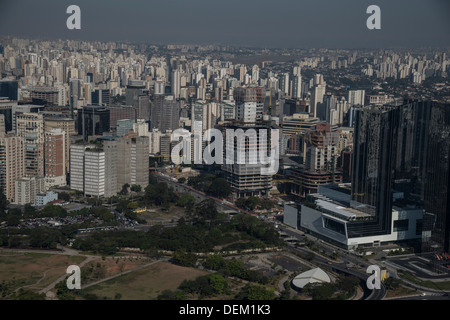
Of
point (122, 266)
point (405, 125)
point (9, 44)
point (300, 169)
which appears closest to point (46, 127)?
point (9, 44)

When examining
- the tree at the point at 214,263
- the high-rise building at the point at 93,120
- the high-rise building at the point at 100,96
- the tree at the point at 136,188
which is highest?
the high-rise building at the point at 100,96

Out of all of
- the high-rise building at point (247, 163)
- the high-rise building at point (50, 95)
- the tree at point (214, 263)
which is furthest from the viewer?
the high-rise building at point (50, 95)

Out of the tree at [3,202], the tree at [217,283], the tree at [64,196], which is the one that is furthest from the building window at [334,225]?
the tree at [3,202]

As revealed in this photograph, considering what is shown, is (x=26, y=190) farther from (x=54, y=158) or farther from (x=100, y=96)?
(x=100, y=96)

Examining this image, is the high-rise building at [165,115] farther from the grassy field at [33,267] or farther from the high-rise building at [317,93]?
the grassy field at [33,267]

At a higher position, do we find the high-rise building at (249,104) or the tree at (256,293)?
the high-rise building at (249,104)

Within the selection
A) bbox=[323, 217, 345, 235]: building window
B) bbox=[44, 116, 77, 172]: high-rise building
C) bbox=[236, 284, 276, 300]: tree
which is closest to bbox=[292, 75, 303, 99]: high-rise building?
bbox=[44, 116, 77, 172]: high-rise building
